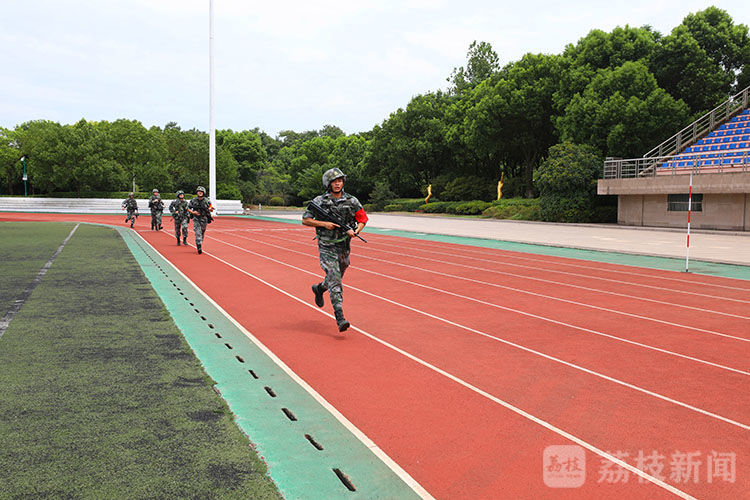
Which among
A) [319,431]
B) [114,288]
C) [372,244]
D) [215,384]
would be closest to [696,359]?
[319,431]

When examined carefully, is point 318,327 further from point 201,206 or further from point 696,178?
point 696,178

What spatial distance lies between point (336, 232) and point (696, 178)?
2925cm

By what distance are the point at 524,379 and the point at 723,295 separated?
280 inches

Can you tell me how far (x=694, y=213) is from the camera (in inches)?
1253

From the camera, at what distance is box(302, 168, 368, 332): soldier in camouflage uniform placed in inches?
287

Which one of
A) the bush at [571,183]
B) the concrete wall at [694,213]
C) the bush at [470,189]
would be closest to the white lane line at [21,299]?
the concrete wall at [694,213]

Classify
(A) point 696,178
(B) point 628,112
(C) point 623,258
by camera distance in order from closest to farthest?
1. (C) point 623,258
2. (A) point 696,178
3. (B) point 628,112

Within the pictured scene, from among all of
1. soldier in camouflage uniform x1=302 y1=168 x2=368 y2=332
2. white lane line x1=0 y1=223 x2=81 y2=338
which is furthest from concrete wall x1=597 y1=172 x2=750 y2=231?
white lane line x1=0 y1=223 x2=81 y2=338

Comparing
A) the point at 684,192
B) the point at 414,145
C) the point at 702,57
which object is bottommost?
the point at 684,192

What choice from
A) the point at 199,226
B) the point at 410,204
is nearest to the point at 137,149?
the point at 410,204

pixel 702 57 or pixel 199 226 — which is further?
pixel 702 57

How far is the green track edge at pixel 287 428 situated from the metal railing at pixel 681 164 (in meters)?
30.2

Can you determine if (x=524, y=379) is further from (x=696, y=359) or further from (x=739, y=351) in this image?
(x=739, y=351)

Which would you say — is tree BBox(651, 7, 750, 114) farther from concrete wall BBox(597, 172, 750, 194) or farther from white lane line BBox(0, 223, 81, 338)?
white lane line BBox(0, 223, 81, 338)
